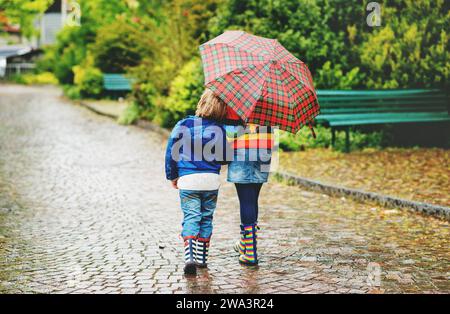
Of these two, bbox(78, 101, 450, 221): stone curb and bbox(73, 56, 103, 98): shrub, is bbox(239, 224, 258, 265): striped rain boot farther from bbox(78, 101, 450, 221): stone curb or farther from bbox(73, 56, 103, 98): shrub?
bbox(73, 56, 103, 98): shrub

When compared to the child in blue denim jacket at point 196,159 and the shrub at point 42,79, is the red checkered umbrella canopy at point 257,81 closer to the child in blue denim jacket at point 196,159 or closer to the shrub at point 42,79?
the child in blue denim jacket at point 196,159

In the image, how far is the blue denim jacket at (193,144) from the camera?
17.6ft

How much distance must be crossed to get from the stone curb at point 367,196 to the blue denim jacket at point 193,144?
3328mm

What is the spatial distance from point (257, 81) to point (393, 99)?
8134 millimetres

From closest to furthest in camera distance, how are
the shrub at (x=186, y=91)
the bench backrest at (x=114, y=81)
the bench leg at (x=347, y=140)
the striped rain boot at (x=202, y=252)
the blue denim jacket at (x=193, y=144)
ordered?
the blue denim jacket at (x=193, y=144) → the striped rain boot at (x=202, y=252) → the bench leg at (x=347, y=140) → the shrub at (x=186, y=91) → the bench backrest at (x=114, y=81)

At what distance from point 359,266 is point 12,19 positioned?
23.6m

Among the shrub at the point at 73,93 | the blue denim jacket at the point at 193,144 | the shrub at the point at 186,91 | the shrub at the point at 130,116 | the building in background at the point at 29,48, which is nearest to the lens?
the blue denim jacket at the point at 193,144

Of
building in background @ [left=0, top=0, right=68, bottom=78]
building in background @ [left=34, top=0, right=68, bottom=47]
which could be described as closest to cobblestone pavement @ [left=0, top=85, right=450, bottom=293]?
building in background @ [left=0, top=0, right=68, bottom=78]

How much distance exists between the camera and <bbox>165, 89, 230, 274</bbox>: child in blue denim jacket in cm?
538

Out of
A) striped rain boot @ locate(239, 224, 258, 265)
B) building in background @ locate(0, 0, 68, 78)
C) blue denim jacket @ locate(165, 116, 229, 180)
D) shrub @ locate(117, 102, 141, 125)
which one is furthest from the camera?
building in background @ locate(0, 0, 68, 78)

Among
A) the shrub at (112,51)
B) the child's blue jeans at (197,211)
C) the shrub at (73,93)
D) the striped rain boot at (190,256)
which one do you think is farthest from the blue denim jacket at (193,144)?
the shrub at (73,93)

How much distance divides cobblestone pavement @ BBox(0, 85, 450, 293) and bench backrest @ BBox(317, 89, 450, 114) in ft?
10.8

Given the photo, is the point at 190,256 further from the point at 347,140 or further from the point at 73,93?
the point at 73,93

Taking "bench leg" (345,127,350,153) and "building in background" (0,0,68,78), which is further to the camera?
"building in background" (0,0,68,78)
